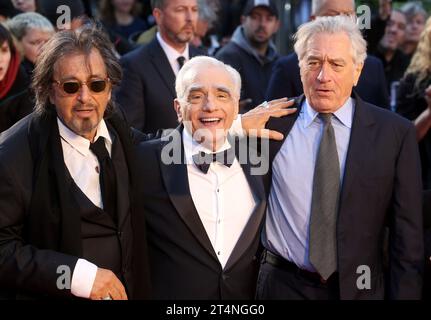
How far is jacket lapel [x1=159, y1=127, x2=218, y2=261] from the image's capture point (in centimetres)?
395

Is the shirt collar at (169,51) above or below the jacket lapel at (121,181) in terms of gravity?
above

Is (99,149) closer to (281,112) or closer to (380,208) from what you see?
(281,112)

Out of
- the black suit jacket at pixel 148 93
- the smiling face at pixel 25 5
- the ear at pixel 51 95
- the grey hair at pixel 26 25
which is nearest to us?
the ear at pixel 51 95

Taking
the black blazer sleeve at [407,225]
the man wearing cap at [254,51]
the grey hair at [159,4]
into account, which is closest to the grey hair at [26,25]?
the grey hair at [159,4]

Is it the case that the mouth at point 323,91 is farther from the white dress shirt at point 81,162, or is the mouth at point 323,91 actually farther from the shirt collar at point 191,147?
the white dress shirt at point 81,162

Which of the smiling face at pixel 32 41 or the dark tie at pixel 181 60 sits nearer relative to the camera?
the dark tie at pixel 181 60

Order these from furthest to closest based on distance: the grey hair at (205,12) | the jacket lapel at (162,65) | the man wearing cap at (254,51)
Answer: the grey hair at (205,12) < the man wearing cap at (254,51) < the jacket lapel at (162,65)

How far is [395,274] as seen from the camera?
13.4ft

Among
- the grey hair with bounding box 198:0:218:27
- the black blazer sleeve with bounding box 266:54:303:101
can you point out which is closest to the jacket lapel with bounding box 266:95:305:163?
the black blazer sleeve with bounding box 266:54:303:101

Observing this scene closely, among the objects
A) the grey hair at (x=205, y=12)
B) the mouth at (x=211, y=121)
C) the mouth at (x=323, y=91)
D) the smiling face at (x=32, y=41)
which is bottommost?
the mouth at (x=211, y=121)

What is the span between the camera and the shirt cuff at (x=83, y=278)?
142 inches

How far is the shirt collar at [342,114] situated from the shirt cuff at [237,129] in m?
0.34
